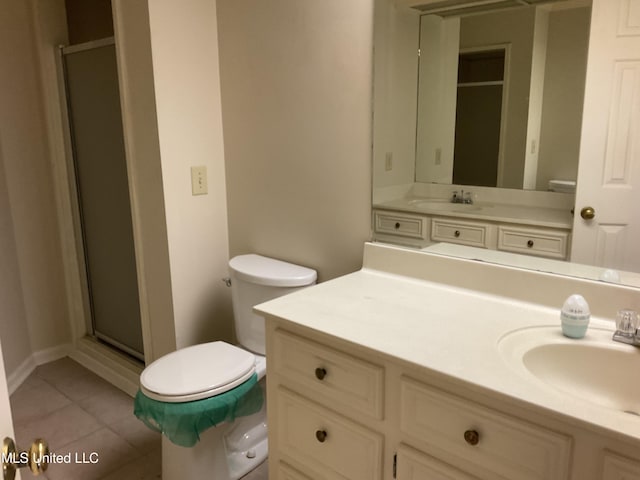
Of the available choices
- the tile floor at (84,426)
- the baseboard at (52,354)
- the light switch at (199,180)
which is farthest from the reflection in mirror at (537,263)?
the baseboard at (52,354)

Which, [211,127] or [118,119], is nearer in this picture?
[211,127]

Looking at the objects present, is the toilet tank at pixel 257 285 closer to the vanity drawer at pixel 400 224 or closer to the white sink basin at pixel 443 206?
the vanity drawer at pixel 400 224

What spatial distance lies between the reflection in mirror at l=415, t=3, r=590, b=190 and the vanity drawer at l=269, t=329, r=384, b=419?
0.74 m

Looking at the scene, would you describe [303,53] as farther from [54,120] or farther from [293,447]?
[54,120]

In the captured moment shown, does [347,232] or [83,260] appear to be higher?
[347,232]

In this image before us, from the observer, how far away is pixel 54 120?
2.72m

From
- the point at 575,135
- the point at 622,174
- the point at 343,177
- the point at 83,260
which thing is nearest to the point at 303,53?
the point at 343,177

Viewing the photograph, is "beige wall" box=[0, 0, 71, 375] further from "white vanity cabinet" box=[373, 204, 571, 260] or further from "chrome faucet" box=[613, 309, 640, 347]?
"chrome faucet" box=[613, 309, 640, 347]

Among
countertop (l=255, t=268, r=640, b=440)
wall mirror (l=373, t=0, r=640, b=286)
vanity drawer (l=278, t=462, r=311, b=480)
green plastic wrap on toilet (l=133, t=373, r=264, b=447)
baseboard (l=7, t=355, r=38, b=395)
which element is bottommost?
baseboard (l=7, t=355, r=38, b=395)

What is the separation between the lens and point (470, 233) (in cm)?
163

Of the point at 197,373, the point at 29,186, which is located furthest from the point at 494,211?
the point at 29,186

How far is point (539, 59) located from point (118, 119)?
6.26ft

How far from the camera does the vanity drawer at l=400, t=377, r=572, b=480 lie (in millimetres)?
953

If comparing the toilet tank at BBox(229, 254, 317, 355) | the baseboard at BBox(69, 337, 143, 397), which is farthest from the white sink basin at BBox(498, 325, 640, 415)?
the baseboard at BBox(69, 337, 143, 397)
